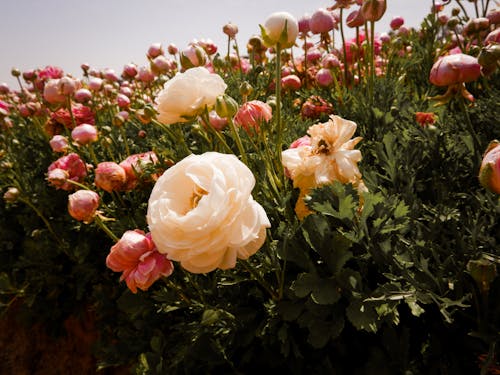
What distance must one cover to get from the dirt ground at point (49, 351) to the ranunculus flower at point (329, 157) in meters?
1.45

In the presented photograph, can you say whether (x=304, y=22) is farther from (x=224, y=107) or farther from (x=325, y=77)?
(x=224, y=107)

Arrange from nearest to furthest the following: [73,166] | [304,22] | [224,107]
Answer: [224,107] < [73,166] < [304,22]

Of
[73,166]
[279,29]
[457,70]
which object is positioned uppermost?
[279,29]

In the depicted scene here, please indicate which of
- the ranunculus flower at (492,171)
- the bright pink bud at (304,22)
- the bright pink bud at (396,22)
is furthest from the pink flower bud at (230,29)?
the ranunculus flower at (492,171)

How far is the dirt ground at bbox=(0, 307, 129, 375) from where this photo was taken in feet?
5.65

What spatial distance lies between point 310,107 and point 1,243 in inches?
68.1

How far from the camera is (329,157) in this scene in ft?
2.31

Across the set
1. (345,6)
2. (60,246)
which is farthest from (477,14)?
(60,246)

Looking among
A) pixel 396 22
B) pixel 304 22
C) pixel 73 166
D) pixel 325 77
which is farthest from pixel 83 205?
pixel 396 22

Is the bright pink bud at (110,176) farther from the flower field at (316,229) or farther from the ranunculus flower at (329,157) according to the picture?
the ranunculus flower at (329,157)

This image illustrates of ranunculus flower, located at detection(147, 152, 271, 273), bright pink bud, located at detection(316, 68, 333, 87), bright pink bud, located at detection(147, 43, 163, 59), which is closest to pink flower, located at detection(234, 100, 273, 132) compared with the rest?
ranunculus flower, located at detection(147, 152, 271, 273)

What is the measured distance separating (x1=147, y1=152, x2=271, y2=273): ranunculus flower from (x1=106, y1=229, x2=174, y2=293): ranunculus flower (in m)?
0.20

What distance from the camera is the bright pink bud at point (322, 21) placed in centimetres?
132

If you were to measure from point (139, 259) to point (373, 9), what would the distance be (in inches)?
32.6
